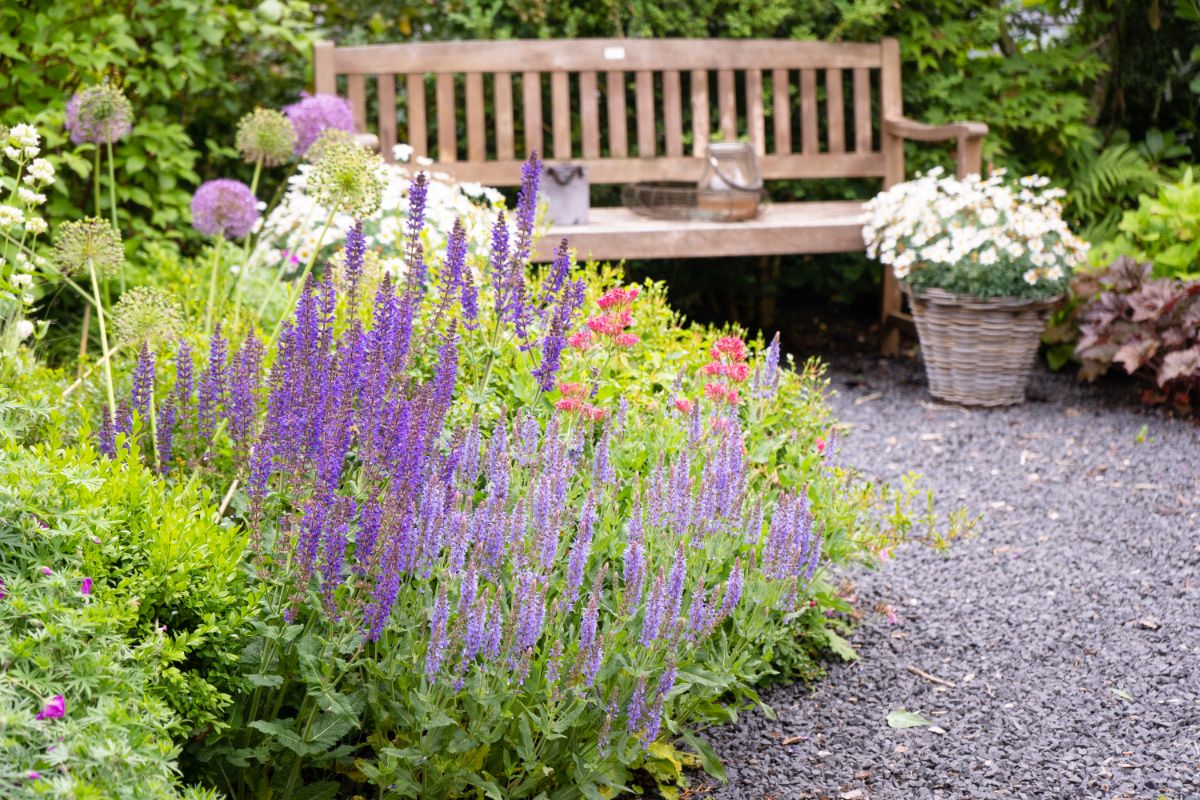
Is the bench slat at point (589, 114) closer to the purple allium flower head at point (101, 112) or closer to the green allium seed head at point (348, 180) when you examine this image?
the purple allium flower head at point (101, 112)

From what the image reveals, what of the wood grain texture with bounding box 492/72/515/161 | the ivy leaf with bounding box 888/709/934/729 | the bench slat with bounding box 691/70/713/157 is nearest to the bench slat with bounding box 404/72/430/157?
the wood grain texture with bounding box 492/72/515/161

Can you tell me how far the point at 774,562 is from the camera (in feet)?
7.59

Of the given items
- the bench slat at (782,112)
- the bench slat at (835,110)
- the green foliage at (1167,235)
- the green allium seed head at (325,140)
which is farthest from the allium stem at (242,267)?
the green foliage at (1167,235)

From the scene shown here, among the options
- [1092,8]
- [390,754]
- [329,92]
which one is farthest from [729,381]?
[1092,8]

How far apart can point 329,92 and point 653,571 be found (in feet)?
11.9

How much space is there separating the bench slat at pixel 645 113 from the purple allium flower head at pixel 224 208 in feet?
7.35

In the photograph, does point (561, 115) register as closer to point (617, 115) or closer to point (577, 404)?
point (617, 115)

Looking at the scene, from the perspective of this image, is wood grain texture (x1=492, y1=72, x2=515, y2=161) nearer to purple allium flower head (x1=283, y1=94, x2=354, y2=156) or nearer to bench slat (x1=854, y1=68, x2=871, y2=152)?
purple allium flower head (x1=283, y1=94, x2=354, y2=156)

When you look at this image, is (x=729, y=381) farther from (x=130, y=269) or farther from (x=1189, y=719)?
(x=130, y=269)

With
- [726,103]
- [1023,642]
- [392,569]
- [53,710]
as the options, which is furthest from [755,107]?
[53,710]

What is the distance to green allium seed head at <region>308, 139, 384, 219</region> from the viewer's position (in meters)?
2.69

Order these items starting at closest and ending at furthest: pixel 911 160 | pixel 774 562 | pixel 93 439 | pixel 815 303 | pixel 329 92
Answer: pixel 774 562 < pixel 93 439 < pixel 329 92 < pixel 911 160 < pixel 815 303

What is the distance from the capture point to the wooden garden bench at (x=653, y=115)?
5.35 m

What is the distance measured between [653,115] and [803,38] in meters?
0.82
